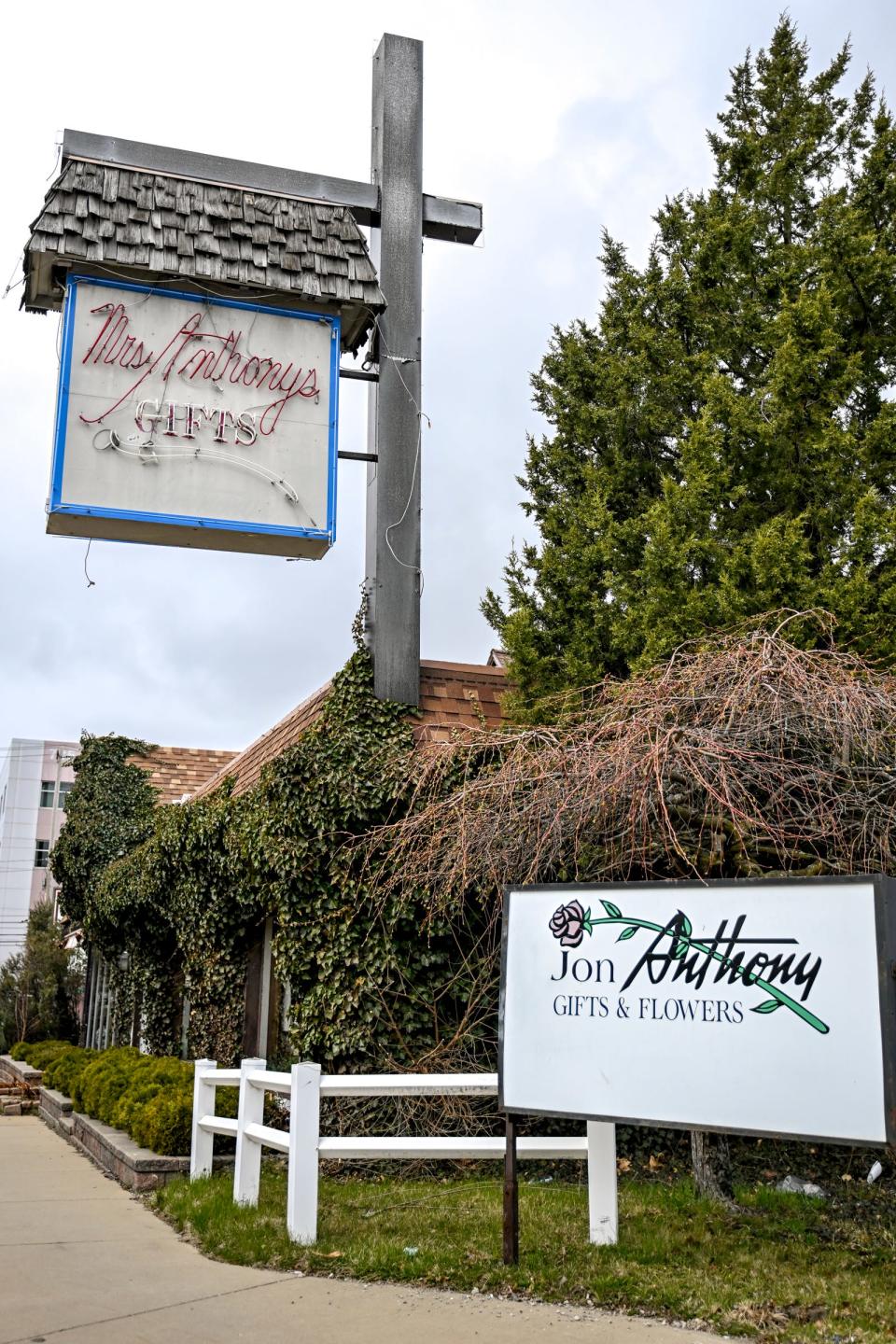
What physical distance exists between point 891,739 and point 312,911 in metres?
4.78

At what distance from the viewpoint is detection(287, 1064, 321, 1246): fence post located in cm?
649

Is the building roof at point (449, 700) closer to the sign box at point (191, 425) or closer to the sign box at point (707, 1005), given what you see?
the sign box at point (191, 425)

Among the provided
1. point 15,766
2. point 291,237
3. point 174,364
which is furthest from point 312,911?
point 15,766

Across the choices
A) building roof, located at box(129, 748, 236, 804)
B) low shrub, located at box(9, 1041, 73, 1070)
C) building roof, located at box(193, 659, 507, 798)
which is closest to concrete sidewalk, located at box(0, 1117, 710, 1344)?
building roof, located at box(193, 659, 507, 798)

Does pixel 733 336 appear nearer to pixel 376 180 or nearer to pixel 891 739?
pixel 376 180

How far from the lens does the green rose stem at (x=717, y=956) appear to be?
5.24 metres

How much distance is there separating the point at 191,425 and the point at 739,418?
4628 mm

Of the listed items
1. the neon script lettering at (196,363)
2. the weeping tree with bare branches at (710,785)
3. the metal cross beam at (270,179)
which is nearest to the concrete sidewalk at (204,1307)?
the weeping tree with bare branches at (710,785)

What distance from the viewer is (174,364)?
1002cm

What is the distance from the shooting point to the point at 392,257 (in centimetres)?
1177

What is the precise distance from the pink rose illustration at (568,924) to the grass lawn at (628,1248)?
1536 millimetres

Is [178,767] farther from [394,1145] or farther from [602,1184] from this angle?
[602,1184]

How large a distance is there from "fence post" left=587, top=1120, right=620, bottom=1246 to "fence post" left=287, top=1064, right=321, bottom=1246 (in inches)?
58.5

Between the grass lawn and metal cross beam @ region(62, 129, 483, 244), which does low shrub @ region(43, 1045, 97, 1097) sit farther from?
metal cross beam @ region(62, 129, 483, 244)
